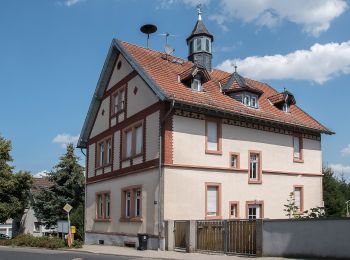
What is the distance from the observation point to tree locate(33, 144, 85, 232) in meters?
46.8

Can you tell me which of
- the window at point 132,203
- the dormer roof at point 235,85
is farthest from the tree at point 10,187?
the dormer roof at point 235,85

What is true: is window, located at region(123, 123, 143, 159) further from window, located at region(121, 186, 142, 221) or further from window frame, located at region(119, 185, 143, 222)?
window, located at region(121, 186, 142, 221)

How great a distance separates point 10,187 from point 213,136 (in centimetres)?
2849

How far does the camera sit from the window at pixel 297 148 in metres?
32.3

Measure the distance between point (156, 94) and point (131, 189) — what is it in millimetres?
6067

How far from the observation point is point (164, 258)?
20.5m

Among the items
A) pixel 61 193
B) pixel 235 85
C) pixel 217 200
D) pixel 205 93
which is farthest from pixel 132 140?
pixel 61 193

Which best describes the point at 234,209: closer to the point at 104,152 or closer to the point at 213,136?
the point at 213,136

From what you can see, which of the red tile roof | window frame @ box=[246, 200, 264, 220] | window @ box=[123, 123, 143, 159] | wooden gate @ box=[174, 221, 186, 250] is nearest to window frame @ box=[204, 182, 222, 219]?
window frame @ box=[246, 200, 264, 220]

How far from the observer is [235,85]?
30641 millimetres

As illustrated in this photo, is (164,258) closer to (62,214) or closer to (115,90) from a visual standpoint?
(115,90)

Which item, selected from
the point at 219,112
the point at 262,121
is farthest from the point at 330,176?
the point at 219,112

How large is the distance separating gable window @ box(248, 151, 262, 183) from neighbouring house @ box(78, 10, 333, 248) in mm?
58

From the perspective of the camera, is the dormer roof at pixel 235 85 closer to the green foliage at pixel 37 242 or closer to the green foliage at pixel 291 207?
the green foliage at pixel 291 207
